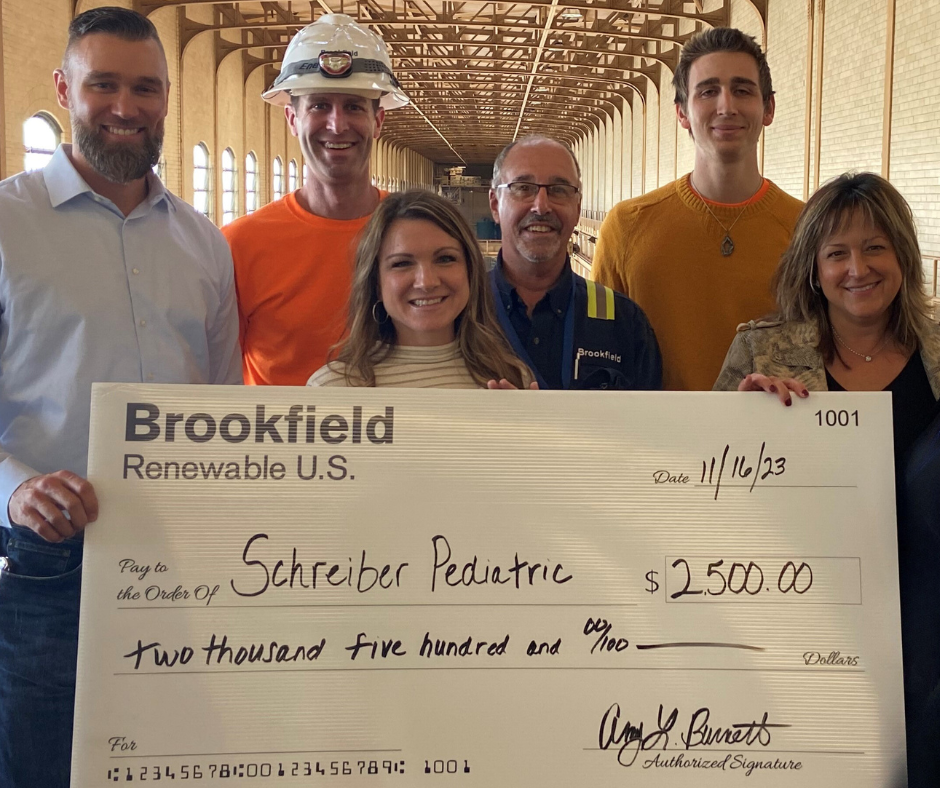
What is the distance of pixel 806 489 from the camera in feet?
5.41

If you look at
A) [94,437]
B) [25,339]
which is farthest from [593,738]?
[25,339]

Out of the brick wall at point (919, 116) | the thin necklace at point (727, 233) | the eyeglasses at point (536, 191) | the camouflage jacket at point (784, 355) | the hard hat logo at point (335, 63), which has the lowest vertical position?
the camouflage jacket at point (784, 355)

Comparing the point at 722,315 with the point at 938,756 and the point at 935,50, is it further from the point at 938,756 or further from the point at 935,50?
the point at 935,50

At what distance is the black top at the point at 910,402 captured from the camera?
1.96 meters

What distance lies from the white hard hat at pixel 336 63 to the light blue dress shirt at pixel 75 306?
2.38ft

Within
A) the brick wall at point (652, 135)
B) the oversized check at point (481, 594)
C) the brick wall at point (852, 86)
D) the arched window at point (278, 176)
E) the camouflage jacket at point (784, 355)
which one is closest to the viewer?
the oversized check at point (481, 594)

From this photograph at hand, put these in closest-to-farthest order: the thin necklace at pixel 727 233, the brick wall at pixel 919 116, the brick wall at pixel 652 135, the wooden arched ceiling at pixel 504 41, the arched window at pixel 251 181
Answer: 1. the thin necklace at pixel 727 233
2. the brick wall at pixel 919 116
3. the wooden arched ceiling at pixel 504 41
4. the arched window at pixel 251 181
5. the brick wall at pixel 652 135

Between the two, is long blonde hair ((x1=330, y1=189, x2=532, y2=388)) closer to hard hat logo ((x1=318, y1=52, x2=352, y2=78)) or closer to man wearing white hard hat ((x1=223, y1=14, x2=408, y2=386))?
man wearing white hard hat ((x1=223, y1=14, x2=408, y2=386))

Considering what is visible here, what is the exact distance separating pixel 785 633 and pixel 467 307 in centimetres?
111
